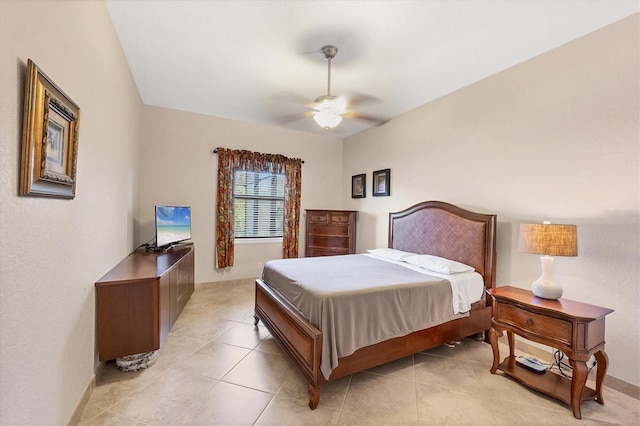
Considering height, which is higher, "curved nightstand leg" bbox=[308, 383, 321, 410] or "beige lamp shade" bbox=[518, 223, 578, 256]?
"beige lamp shade" bbox=[518, 223, 578, 256]

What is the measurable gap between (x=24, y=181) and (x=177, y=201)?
3.29m

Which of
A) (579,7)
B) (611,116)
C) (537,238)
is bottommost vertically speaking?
Result: (537,238)

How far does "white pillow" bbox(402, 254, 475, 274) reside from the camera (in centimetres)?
262

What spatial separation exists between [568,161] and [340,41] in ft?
7.30

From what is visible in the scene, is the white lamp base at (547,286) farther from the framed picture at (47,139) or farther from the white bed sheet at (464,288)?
the framed picture at (47,139)

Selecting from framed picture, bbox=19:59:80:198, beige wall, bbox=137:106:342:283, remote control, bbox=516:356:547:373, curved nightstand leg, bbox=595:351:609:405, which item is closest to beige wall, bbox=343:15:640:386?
curved nightstand leg, bbox=595:351:609:405

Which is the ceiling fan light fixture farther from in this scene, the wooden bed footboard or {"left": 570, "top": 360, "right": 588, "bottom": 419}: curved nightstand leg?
{"left": 570, "top": 360, "right": 588, "bottom": 419}: curved nightstand leg

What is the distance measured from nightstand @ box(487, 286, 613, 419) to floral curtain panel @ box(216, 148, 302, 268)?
11.0 ft

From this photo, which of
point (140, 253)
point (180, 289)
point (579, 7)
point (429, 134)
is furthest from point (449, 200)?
point (140, 253)

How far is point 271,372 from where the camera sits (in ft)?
7.14

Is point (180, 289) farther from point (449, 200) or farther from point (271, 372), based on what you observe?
point (449, 200)

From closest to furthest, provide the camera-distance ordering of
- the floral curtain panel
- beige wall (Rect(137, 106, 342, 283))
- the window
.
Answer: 1. beige wall (Rect(137, 106, 342, 283))
2. the floral curtain panel
3. the window

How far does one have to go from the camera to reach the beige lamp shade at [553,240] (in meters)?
1.95

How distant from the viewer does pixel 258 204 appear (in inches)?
191
